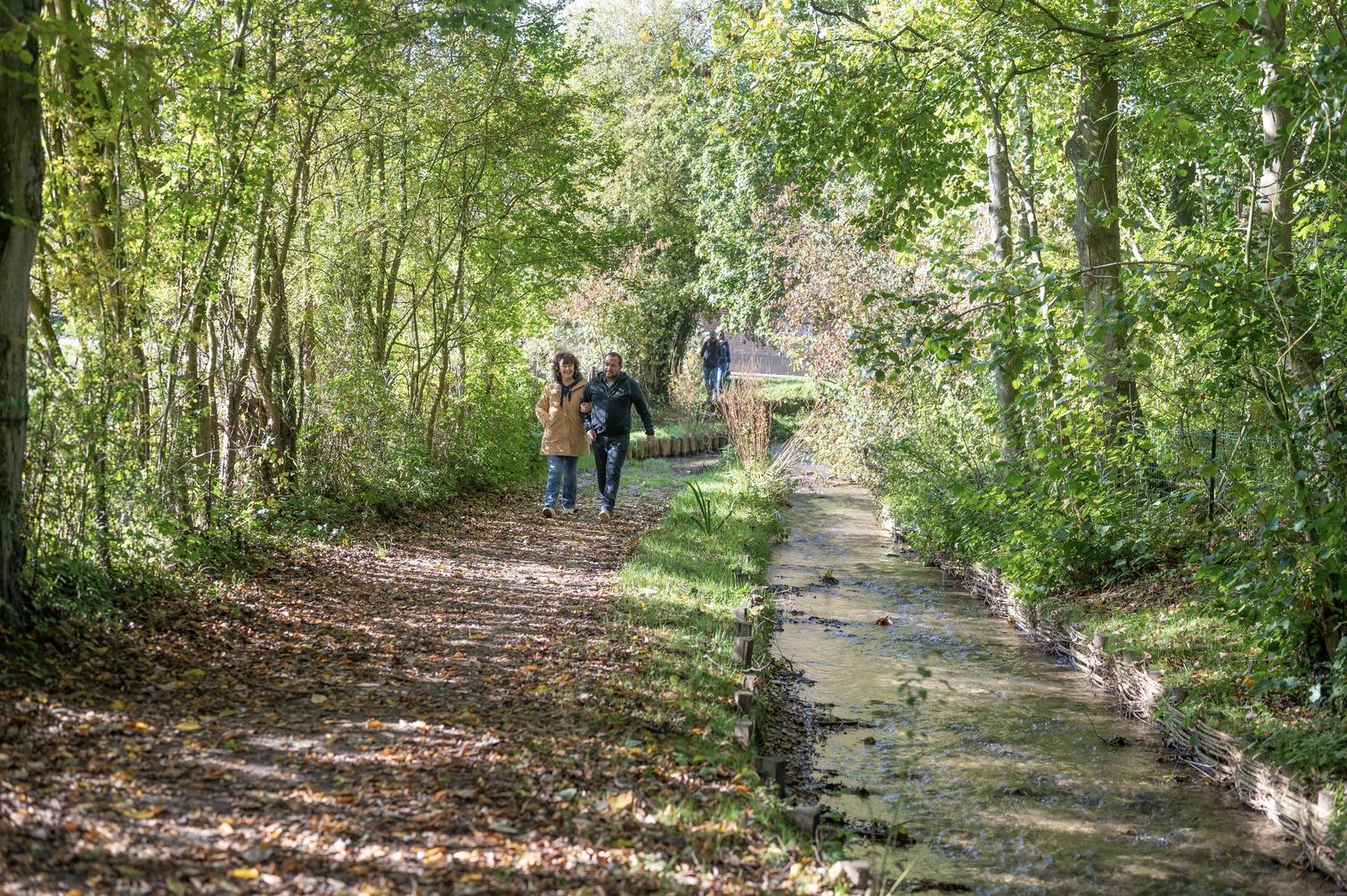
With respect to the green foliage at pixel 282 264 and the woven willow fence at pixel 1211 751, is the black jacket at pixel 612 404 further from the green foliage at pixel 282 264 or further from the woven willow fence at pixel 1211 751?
the woven willow fence at pixel 1211 751

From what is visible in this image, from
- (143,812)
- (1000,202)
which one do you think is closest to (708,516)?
(1000,202)

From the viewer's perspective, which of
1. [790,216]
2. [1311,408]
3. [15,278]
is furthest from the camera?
[790,216]

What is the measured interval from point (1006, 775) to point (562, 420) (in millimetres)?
7135

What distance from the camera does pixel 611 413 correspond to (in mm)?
12344

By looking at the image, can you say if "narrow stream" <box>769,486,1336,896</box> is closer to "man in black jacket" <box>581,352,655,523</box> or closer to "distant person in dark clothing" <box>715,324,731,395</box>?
"man in black jacket" <box>581,352,655,523</box>

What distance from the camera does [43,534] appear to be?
5758 mm

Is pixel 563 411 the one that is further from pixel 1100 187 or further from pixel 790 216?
pixel 1100 187

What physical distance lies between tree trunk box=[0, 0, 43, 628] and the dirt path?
589mm

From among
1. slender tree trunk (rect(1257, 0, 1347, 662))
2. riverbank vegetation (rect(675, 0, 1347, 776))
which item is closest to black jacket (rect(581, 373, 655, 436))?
riverbank vegetation (rect(675, 0, 1347, 776))

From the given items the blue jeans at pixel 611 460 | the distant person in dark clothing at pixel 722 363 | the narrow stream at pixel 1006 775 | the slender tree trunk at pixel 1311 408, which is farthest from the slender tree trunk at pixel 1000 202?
the distant person in dark clothing at pixel 722 363

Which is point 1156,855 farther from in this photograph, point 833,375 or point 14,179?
point 833,375

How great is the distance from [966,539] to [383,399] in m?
6.10

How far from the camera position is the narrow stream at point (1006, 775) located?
197 inches

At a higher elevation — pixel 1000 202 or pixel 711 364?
pixel 1000 202
